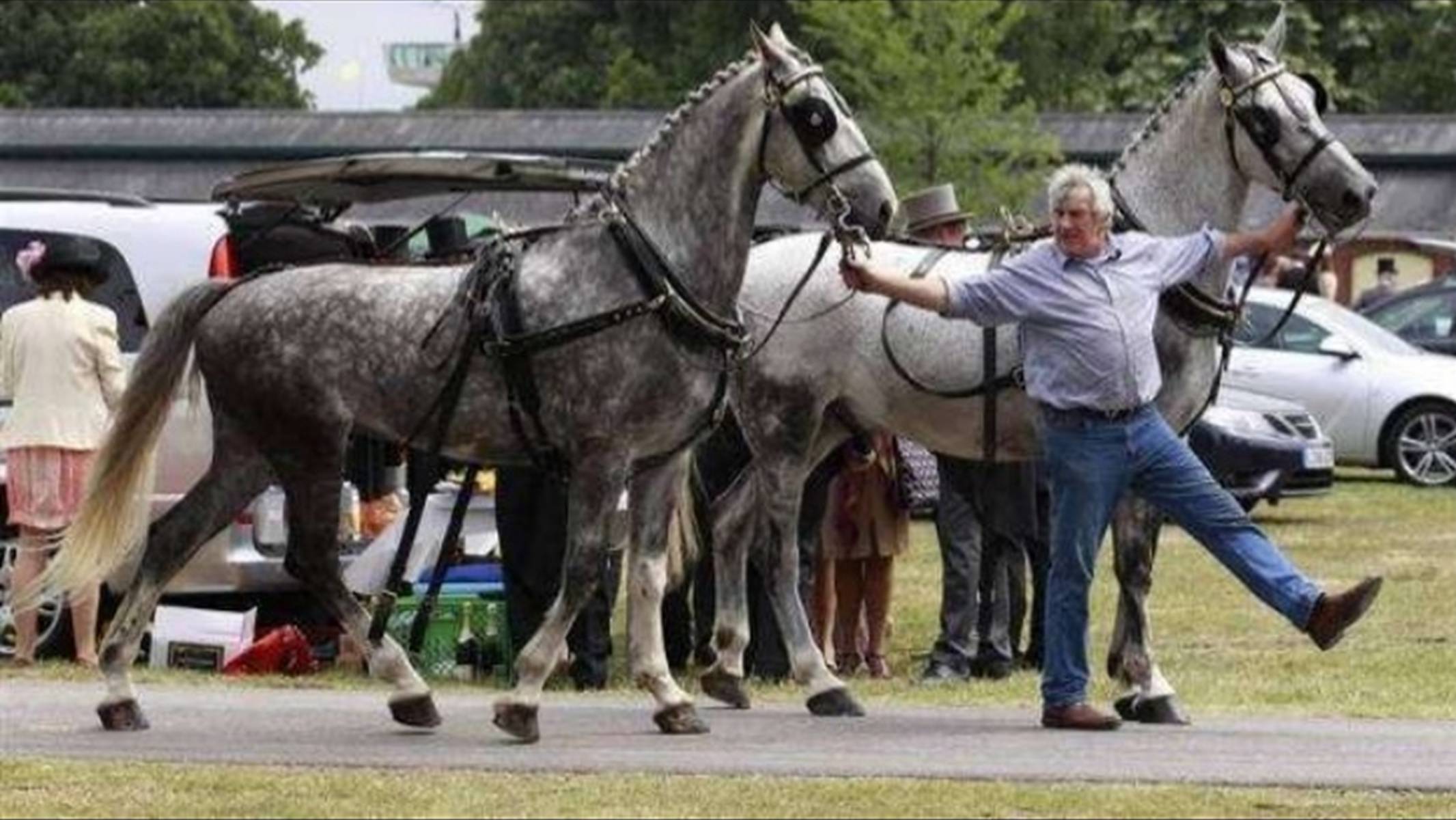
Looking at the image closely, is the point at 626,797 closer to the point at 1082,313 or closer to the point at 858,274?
the point at 858,274

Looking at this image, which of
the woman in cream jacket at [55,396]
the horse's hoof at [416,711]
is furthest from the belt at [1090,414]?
the woman in cream jacket at [55,396]

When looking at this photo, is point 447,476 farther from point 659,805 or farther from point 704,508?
point 659,805

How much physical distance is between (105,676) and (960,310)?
11.4ft

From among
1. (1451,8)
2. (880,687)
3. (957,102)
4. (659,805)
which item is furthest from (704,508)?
(1451,8)

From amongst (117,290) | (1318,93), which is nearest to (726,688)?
(1318,93)

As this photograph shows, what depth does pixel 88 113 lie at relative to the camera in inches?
2687

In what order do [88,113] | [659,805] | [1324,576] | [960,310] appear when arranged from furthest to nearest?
[88,113] → [1324,576] → [960,310] → [659,805]

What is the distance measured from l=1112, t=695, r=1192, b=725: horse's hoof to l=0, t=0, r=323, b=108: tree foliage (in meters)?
91.6

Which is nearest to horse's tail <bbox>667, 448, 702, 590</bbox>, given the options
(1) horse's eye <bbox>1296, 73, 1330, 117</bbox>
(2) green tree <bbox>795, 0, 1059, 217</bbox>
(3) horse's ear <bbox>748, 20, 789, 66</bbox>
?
(3) horse's ear <bbox>748, 20, 789, 66</bbox>

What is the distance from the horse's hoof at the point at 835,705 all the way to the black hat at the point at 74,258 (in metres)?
4.71

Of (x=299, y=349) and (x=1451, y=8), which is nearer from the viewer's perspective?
(x=299, y=349)

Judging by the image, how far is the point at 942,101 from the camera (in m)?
61.0

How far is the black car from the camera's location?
39625mm

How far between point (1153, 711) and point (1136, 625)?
37 cm
